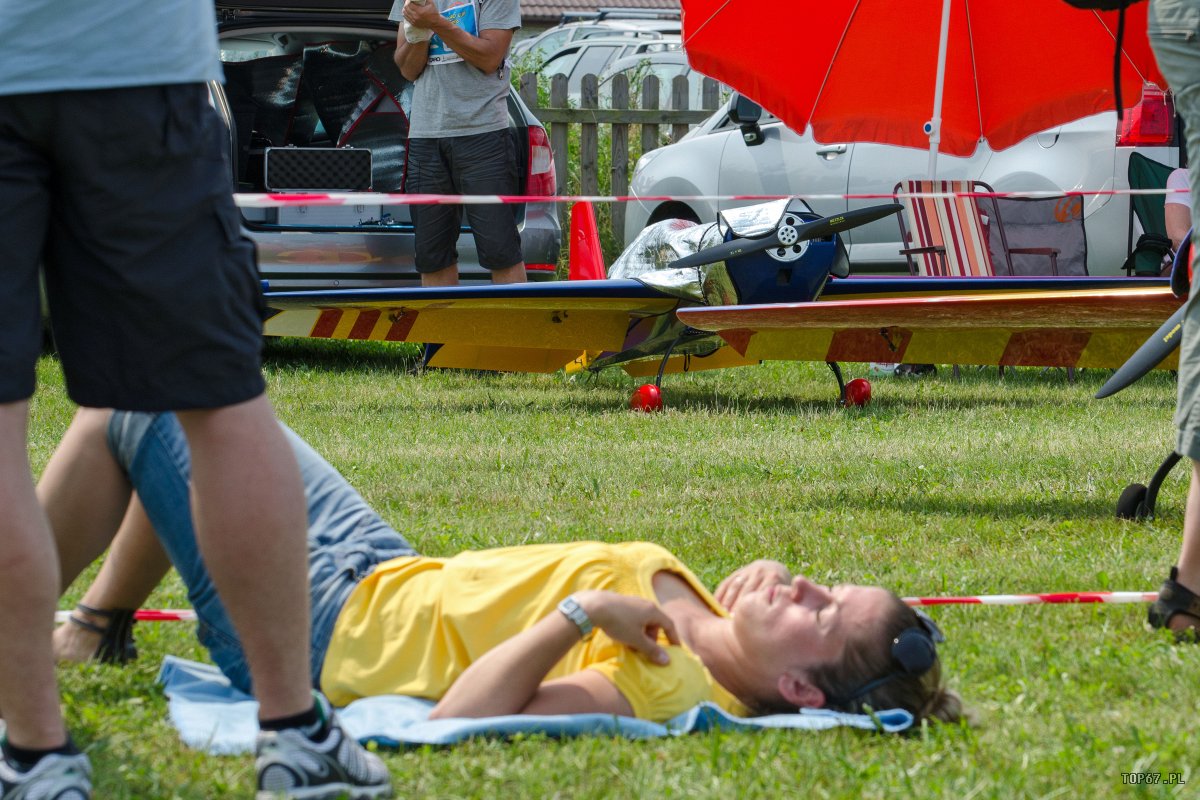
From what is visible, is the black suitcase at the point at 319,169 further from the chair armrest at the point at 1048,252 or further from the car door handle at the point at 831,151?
the chair armrest at the point at 1048,252

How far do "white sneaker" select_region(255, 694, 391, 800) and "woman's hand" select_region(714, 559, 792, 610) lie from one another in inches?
30.3

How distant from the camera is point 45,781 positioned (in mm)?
1924

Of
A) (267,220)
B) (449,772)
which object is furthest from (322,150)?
(449,772)

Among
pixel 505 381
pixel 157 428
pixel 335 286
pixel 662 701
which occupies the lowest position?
pixel 505 381

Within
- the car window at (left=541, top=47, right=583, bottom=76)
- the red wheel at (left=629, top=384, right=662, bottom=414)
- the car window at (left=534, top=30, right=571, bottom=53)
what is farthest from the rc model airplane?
the car window at (left=534, top=30, right=571, bottom=53)

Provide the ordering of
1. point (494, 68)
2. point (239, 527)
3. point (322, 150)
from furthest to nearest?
1. point (322, 150)
2. point (494, 68)
3. point (239, 527)

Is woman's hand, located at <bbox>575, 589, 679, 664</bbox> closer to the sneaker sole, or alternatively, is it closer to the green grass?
the green grass

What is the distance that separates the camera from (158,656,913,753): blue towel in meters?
2.32

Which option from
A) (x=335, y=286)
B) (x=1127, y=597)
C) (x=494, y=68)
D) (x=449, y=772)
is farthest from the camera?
(x=335, y=286)

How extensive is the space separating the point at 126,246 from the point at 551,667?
A: 36.8 inches

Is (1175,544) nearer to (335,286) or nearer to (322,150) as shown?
(335,286)

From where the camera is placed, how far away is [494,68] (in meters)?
7.79

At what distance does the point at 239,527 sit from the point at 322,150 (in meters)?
7.50

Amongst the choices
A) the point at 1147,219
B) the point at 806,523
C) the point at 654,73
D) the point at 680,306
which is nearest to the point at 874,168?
the point at 1147,219
